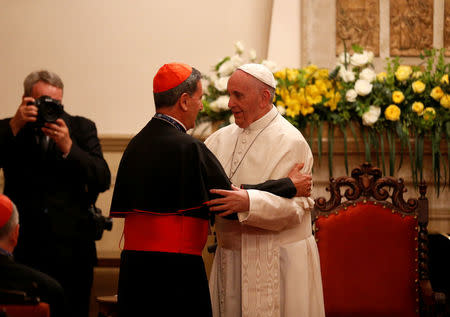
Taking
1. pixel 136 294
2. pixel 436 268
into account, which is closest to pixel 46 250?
pixel 136 294

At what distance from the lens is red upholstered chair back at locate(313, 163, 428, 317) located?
378 cm

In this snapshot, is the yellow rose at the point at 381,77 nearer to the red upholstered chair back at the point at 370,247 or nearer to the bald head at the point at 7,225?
the red upholstered chair back at the point at 370,247

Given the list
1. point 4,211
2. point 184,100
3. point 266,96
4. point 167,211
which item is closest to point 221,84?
point 266,96

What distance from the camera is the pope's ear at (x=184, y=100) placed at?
2818mm

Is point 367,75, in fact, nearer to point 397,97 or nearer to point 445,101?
point 397,97

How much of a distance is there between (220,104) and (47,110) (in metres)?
1.42

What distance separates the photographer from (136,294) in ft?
9.04

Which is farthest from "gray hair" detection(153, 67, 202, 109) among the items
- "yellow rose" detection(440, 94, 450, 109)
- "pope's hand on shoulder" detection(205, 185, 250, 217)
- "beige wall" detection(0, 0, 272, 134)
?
"beige wall" detection(0, 0, 272, 134)

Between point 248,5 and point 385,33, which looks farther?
point 248,5

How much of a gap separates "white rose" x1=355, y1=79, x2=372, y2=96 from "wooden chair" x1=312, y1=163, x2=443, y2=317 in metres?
0.76

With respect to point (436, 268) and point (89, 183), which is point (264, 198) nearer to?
point (89, 183)

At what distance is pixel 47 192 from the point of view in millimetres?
3557

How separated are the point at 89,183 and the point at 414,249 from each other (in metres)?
1.89

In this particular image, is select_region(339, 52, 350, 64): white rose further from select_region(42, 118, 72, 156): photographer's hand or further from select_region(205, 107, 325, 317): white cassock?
select_region(42, 118, 72, 156): photographer's hand
